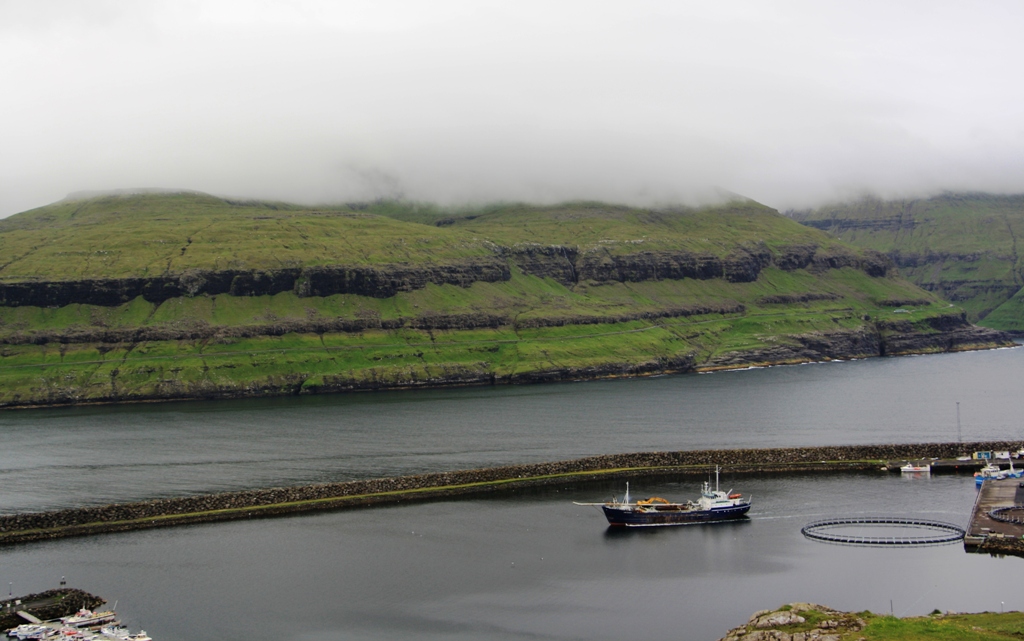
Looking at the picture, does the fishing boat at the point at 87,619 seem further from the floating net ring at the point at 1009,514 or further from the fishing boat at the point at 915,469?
the fishing boat at the point at 915,469

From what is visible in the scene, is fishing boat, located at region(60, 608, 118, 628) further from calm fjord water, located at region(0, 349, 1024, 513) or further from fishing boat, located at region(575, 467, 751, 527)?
fishing boat, located at region(575, 467, 751, 527)

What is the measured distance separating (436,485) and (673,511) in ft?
97.2

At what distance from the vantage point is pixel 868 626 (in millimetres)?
60094

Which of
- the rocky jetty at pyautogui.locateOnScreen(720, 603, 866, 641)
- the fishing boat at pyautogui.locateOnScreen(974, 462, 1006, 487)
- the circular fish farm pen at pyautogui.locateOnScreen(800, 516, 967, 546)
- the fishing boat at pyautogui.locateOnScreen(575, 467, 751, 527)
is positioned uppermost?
the fishing boat at pyautogui.locateOnScreen(974, 462, 1006, 487)

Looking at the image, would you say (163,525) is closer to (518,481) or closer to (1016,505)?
(518,481)

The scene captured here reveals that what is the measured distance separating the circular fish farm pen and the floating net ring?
3.93 metres

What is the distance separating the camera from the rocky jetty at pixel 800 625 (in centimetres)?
5928

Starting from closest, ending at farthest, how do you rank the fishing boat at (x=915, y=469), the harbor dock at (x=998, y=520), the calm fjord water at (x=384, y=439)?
the harbor dock at (x=998, y=520), the fishing boat at (x=915, y=469), the calm fjord water at (x=384, y=439)

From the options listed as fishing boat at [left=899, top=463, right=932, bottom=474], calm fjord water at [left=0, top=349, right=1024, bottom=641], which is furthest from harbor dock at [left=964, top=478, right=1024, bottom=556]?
fishing boat at [left=899, top=463, right=932, bottom=474]

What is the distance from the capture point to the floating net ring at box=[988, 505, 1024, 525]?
9438 centimetres

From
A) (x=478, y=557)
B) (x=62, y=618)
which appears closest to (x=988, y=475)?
(x=478, y=557)

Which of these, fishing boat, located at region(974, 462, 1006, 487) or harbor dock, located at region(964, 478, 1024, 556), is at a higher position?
fishing boat, located at region(974, 462, 1006, 487)

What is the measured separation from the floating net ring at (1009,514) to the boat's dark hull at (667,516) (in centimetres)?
2288

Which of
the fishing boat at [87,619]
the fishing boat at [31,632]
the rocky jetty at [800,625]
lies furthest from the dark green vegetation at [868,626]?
the fishing boat at [31,632]
